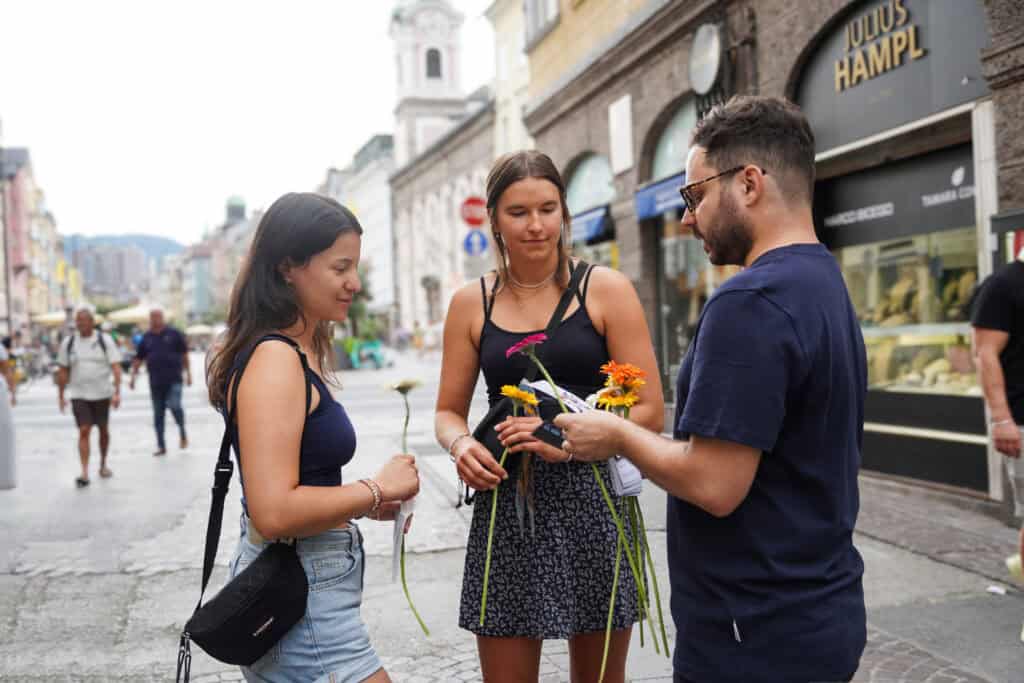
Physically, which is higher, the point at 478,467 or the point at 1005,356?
the point at 1005,356

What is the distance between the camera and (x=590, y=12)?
1503 centimetres

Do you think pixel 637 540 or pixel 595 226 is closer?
pixel 637 540

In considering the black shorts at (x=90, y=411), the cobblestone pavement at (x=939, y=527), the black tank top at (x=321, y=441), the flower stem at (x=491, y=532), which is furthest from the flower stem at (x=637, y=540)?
the black shorts at (x=90, y=411)

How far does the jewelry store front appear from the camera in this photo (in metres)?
7.23

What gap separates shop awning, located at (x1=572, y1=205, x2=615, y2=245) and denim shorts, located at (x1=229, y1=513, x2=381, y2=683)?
12.4m

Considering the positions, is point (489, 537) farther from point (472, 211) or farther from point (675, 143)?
point (472, 211)

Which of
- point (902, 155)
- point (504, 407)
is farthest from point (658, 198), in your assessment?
point (504, 407)

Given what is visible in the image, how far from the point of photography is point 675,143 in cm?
1252

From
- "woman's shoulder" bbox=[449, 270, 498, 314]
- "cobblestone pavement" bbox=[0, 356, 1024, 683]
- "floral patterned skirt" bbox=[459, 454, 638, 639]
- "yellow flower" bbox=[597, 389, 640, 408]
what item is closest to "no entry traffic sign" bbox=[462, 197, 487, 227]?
"cobblestone pavement" bbox=[0, 356, 1024, 683]

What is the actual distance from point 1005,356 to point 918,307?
4167 millimetres

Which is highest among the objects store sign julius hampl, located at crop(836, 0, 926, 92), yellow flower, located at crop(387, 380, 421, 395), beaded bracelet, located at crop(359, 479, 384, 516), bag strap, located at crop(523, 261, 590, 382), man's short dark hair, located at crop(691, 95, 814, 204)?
store sign julius hampl, located at crop(836, 0, 926, 92)

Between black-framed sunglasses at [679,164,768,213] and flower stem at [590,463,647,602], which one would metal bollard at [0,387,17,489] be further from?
black-framed sunglasses at [679,164,768,213]

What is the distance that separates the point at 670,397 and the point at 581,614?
9979mm

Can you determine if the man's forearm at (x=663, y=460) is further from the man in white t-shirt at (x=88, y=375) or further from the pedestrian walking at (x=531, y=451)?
the man in white t-shirt at (x=88, y=375)
